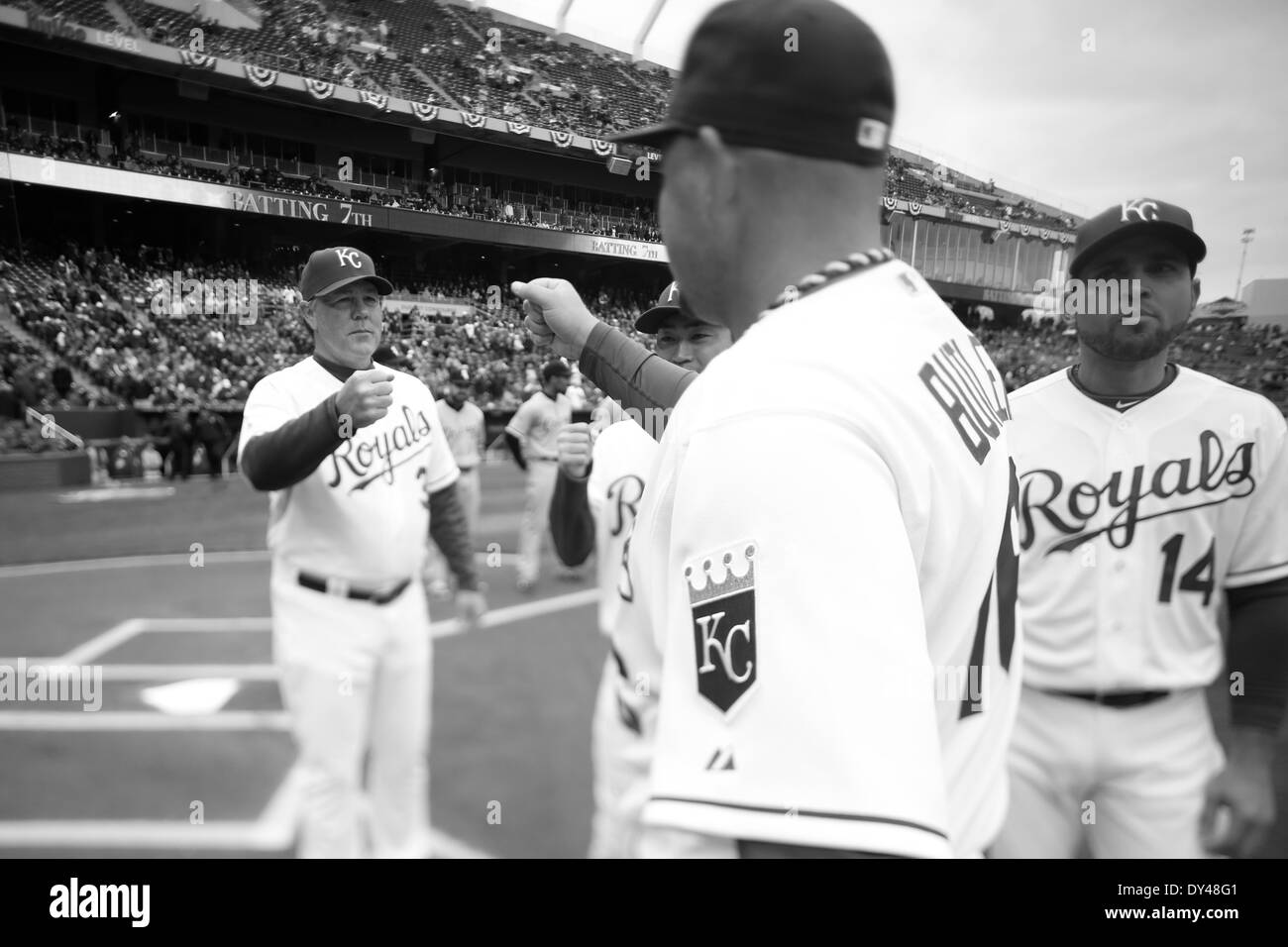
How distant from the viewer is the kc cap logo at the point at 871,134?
18.6 inches

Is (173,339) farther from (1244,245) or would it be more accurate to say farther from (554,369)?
(1244,245)

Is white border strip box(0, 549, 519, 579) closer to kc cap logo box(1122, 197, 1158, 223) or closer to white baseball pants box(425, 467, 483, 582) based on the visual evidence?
white baseball pants box(425, 467, 483, 582)

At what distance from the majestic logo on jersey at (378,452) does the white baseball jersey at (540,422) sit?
61 cm

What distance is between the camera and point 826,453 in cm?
36

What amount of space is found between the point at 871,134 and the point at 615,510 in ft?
4.45

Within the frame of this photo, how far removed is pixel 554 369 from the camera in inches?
91.7

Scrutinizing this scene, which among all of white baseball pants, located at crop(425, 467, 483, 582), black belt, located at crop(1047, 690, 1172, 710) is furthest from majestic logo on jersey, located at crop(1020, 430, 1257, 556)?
white baseball pants, located at crop(425, 467, 483, 582)

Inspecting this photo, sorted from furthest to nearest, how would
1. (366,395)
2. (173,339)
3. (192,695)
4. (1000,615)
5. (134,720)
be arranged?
(192,695), (134,720), (173,339), (366,395), (1000,615)

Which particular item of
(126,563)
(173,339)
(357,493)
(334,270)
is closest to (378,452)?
(357,493)

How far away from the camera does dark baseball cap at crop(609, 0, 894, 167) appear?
452 mm

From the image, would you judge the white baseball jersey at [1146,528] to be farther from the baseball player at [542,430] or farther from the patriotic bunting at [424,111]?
the patriotic bunting at [424,111]

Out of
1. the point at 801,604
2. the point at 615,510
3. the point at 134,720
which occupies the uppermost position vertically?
the point at 801,604

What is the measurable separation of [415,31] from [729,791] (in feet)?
10.1

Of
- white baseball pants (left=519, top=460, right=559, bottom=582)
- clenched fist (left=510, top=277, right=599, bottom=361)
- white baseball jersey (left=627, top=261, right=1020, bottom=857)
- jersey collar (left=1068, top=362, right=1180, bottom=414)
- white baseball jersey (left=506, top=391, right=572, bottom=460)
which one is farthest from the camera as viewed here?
white baseball pants (left=519, top=460, right=559, bottom=582)
